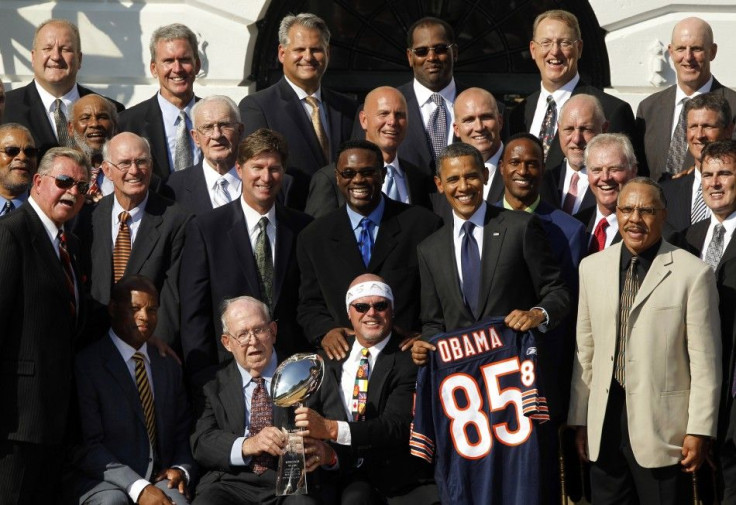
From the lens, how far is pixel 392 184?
400 inches

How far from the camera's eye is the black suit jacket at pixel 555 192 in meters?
10.0

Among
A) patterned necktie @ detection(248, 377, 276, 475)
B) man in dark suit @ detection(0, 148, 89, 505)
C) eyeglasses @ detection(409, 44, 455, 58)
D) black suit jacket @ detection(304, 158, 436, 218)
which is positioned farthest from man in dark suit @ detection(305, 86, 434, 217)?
man in dark suit @ detection(0, 148, 89, 505)

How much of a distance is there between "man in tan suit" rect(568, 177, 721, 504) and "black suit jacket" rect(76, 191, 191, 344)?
239cm

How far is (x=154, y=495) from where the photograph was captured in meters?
8.85

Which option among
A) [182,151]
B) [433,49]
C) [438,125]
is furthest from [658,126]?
[182,151]

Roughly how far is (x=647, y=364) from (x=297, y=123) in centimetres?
297

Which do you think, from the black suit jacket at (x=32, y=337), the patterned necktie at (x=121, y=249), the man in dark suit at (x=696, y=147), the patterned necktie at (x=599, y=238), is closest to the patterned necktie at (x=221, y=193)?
the patterned necktie at (x=121, y=249)

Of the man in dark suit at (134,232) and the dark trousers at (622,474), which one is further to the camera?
the man in dark suit at (134,232)

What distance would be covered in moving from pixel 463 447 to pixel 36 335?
7.70 feet

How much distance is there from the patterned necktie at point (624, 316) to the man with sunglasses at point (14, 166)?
11.7ft

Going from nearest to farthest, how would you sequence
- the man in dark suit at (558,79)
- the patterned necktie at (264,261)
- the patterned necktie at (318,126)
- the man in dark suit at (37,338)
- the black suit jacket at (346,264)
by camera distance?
the man in dark suit at (37,338)
the black suit jacket at (346,264)
the patterned necktie at (264,261)
the patterned necktie at (318,126)
the man in dark suit at (558,79)

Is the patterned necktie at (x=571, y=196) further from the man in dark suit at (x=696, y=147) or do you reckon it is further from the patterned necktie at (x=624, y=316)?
the patterned necktie at (x=624, y=316)

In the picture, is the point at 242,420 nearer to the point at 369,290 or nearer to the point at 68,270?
the point at 369,290

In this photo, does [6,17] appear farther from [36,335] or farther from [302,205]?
[36,335]
